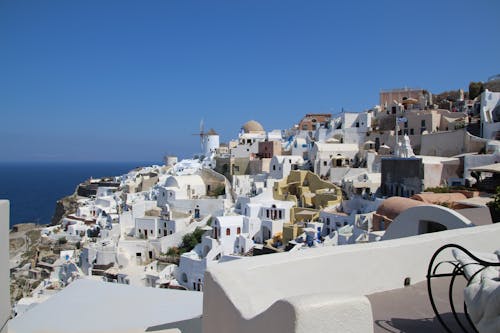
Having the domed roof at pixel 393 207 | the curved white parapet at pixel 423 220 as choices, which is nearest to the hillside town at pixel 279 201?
the domed roof at pixel 393 207

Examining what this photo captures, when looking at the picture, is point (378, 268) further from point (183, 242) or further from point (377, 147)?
point (377, 147)

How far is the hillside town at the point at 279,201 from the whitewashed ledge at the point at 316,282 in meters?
9.08

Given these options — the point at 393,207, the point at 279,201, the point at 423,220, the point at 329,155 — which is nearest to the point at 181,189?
the point at 279,201

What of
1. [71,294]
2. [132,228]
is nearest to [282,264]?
[71,294]

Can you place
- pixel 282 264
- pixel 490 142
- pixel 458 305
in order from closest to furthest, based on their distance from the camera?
1. pixel 282 264
2. pixel 458 305
3. pixel 490 142

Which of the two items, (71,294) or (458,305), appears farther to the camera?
(71,294)

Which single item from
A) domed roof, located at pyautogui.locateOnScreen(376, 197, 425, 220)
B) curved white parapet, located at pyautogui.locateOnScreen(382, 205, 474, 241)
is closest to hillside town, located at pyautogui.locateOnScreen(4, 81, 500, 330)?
domed roof, located at pyautogui.locateOnScreen(376, 197, 425, 220)

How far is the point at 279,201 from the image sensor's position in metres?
24.1

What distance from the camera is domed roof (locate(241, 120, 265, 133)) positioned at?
160 feet

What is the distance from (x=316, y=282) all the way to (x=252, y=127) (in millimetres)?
46849

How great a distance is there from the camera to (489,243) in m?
3.46

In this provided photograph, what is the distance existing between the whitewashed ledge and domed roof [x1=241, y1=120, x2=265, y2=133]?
149 ft

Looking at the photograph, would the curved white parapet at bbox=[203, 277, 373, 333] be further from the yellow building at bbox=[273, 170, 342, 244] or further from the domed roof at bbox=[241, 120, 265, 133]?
the domed roof at bbox=[241, 120, 265, 133]

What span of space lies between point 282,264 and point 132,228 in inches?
1031
